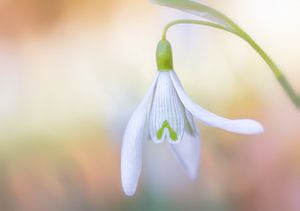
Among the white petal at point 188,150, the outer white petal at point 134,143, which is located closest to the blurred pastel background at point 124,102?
the white petal at point 188,150

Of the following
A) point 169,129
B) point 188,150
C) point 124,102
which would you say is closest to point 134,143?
point 169,129

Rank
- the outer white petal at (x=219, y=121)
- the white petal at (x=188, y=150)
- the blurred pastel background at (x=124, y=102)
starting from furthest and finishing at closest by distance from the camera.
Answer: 1. the blurred pastel background at (x=124, y=102)
2. the white petal at (x=188, y=150)
3. the outer white petal at (x=219, y=121)

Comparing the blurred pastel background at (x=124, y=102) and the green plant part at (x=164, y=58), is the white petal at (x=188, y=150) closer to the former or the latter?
the blurred pastel background at (x=124, y=102)

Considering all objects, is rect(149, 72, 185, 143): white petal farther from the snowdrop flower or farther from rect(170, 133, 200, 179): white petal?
rect(170, 133, 200, 179): white petal

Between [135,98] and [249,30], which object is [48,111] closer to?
[135,98]

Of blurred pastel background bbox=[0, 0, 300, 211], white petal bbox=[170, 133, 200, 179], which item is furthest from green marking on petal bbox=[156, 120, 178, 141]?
blurred pastel background bbox=[0, 0, 300, 211]
